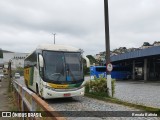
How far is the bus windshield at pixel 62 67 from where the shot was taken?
15234 millimetres

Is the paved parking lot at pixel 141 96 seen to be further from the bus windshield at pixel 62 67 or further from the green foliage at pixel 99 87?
the bus windshield at pixel 62 67

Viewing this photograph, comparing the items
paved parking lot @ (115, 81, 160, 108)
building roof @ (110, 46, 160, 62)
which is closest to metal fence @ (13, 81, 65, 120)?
paved parking lot @ (115, 81, 160, 108)

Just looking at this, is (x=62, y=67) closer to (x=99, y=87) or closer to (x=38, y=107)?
(x=99, y=87)

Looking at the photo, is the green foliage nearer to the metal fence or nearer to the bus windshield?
the bus windshield

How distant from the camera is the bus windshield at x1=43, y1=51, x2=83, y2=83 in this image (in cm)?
1523

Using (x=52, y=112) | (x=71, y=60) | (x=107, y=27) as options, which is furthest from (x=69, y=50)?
(x=52, y=112)

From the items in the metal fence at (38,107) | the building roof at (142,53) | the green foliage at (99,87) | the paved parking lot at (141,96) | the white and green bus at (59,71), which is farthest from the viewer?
the building roof at (142,53)

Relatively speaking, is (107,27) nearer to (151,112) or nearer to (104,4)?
(104,4)

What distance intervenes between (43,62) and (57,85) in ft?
4.60

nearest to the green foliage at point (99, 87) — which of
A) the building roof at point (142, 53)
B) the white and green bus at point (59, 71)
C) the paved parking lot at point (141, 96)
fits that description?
the paved parking lot at point (141, 96)

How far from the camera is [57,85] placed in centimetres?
1509

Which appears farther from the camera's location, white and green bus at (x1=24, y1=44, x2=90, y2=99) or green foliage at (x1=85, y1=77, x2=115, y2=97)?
green foliage at (x1=85, y1=77, x2=115, y2=97)

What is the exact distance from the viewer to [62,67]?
15.5 meters

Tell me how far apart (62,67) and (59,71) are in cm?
27
